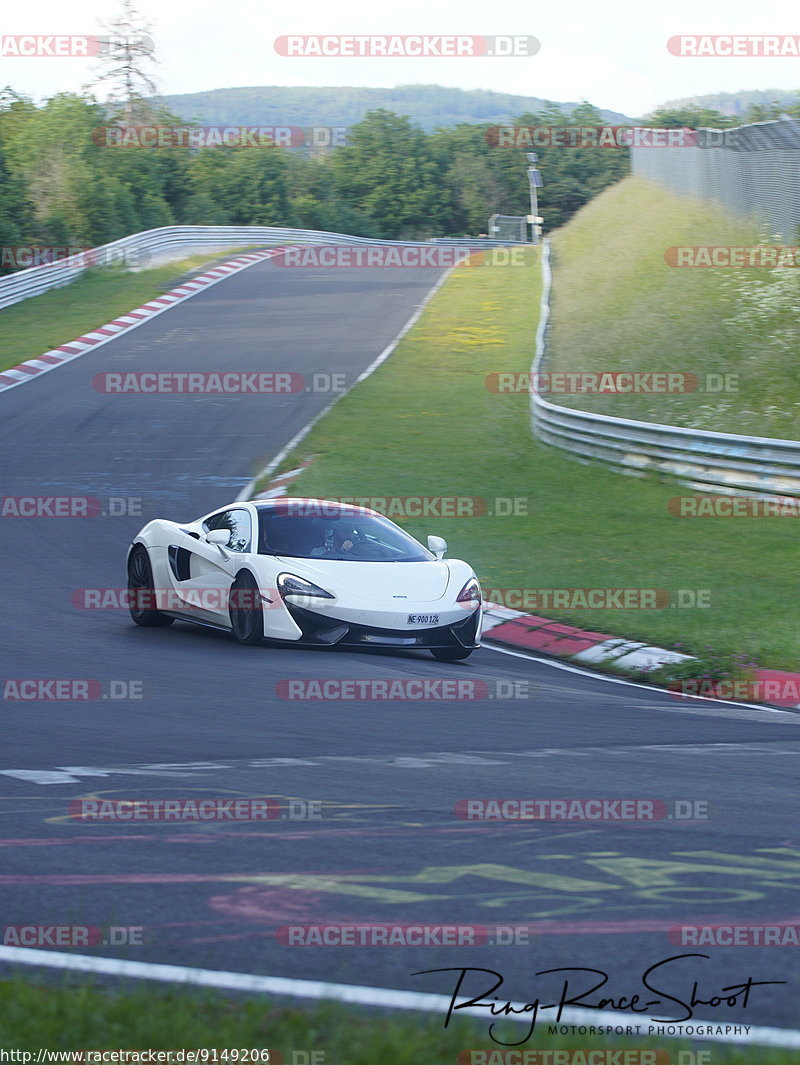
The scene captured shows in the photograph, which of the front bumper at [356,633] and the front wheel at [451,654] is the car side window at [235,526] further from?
the front wheel at [451,654]

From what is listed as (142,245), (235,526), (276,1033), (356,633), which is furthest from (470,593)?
(142,245)

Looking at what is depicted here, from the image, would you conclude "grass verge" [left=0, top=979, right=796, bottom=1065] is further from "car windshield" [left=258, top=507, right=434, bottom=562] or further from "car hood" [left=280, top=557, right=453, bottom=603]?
"car windshield" [left=258, top=507, right=434, bottom=562]

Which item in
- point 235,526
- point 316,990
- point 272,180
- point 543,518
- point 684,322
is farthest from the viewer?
point 272,180

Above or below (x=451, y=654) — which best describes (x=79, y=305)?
above

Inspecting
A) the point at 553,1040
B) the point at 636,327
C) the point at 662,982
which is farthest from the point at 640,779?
the point at 636,327

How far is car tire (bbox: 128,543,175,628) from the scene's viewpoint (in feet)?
38.1

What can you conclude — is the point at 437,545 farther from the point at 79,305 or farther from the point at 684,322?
the point at 79,305

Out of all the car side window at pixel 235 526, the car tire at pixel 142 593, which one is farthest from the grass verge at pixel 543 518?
the car tire at pixel 142 593

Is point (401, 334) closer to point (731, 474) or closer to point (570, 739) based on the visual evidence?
point (731, 474)

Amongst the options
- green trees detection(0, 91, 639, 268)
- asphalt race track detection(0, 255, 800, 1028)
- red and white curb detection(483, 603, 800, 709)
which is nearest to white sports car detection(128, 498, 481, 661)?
asphalt race track detection(0, 255, 800, 1028)

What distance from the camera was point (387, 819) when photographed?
561 centimetres

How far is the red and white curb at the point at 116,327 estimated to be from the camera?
1112 inches

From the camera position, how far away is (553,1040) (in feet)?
11.4

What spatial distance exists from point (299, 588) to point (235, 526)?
1.34 metres
